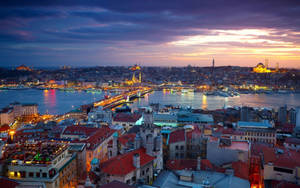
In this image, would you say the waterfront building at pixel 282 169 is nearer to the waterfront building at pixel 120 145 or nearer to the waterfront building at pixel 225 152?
the waterfront building at pixel 225 152

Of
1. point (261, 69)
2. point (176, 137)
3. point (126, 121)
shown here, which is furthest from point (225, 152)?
point (261, 69)

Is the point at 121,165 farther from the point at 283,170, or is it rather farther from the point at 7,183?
the point at 283,170

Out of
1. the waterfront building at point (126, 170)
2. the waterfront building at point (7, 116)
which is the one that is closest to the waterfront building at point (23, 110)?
the waterfront building at point (7, 116)

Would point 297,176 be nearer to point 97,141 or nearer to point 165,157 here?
point 165,157

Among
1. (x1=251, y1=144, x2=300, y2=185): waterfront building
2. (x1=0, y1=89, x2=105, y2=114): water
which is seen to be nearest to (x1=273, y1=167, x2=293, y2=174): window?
(x1=251, y1=144, x2=300, y2=185): waterfront building

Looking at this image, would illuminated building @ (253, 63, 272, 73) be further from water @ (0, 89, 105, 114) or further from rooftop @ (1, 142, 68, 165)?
rooftop @ (1, 142, 68, 165)
